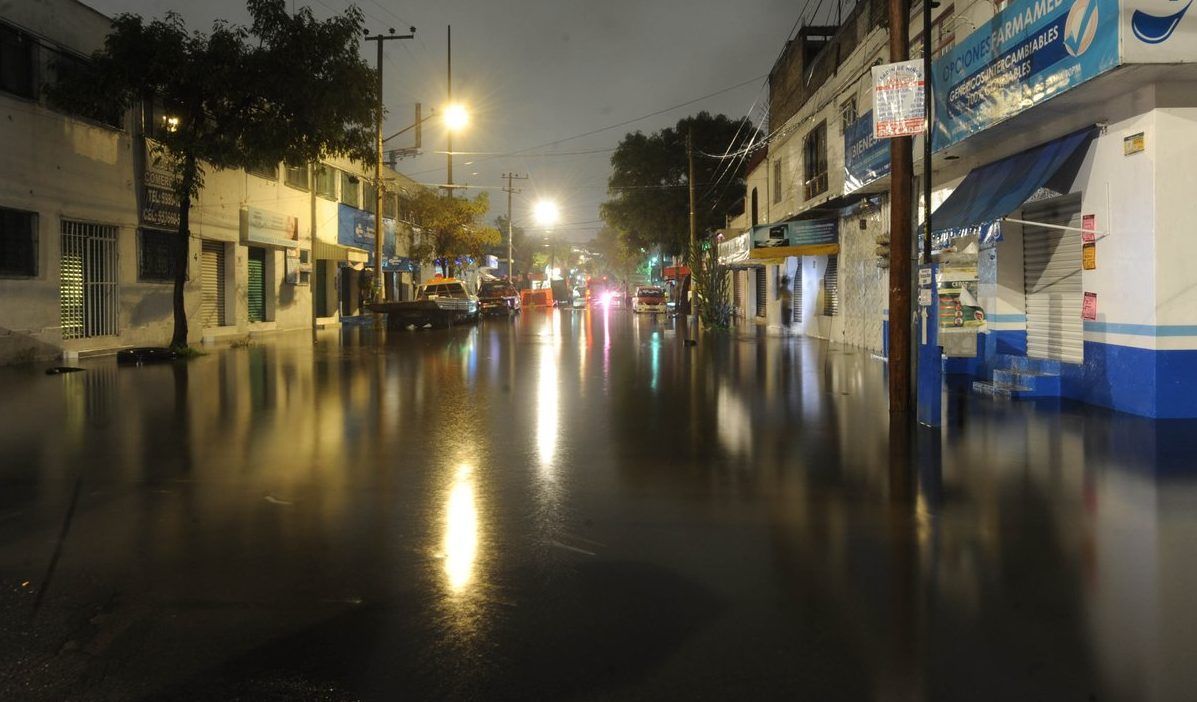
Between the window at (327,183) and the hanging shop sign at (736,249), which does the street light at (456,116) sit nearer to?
the window at (327,183)

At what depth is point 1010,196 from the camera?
12906 millimetres

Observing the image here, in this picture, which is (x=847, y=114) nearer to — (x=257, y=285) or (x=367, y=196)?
(x=257, y=285)

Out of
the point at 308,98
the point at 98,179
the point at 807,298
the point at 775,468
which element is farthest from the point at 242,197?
the point at 775,468

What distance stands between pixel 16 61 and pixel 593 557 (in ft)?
65.7

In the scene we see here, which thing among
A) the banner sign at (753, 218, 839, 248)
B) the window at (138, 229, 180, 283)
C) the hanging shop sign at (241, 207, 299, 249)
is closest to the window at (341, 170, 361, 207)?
the hanging shop sign at (241, 207, 299, 249)

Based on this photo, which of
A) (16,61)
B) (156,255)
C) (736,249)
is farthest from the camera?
(736,249)

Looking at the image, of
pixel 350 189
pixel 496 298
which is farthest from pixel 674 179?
pixel 350 189

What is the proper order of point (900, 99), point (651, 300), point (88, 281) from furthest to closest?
point (651, 300) → point (88, 281) → point (900, 99)

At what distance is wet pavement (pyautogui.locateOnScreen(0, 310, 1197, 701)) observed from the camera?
3.85m

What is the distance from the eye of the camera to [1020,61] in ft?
40.0

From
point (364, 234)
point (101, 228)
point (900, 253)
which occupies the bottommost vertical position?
point (900, 253)

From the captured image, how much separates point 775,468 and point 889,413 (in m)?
3.83

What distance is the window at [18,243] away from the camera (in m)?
19.0

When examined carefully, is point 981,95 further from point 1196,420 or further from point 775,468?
point 775,468
